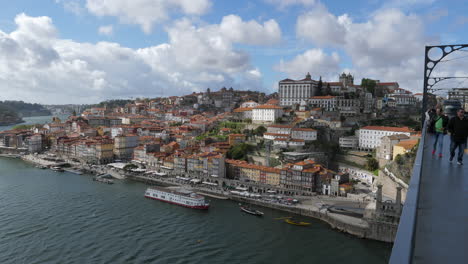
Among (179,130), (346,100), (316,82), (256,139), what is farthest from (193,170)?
(316,82)

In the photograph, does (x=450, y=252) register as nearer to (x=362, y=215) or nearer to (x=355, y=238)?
(x=355, y=238)

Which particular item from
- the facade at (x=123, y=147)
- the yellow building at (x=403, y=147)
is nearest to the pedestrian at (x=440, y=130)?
the yellow building at (x=403, y=147)

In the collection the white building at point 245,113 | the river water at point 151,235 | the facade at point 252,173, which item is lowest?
the river water at point 151,235

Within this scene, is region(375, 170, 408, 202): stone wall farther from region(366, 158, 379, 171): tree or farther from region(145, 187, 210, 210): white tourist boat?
region(145, 187, 210, 210): white tourist boat

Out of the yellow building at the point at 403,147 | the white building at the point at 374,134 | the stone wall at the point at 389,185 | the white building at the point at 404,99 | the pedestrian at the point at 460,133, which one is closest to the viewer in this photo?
the pedestrian at the point at 460,133

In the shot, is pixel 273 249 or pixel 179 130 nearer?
pixel 273 249

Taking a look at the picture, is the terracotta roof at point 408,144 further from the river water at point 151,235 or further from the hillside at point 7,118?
the hillside at point 7,118

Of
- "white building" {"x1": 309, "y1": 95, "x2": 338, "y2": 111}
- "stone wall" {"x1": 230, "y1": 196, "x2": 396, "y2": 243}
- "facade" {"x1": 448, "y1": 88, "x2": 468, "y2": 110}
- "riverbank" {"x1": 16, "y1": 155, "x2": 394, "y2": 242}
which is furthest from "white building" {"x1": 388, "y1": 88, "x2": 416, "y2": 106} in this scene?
"facade" {"x1": 448, "y1": 88, "x2": 468, "y2": 110}
